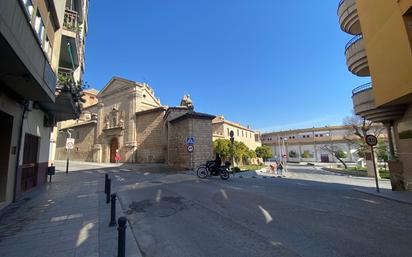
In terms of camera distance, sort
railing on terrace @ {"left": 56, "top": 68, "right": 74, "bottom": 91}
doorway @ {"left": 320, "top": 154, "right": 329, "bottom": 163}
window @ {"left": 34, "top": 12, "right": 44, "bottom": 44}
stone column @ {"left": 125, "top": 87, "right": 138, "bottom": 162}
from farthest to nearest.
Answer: doorway @ {"left": 320, "top": 154, "right": 329, "bottom": 163}
stone column @ {"left": 125, "top": 87, "right": 138, "bottom": 162}
railing on terrace @ {"left": 56, "top": 68, "right": 74, "bottom": 91}
window @ {"left": 34, "top": 12, "right": 44, "bottom": 44}

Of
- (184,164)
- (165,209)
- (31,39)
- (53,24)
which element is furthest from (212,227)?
(184,164)

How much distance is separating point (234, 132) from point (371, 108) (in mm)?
34442

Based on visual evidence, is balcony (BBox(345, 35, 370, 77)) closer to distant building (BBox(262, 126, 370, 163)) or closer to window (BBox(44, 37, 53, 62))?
window (BBox(44, 37, 53, 62))

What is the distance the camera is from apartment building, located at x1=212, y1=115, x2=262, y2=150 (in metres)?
41.6

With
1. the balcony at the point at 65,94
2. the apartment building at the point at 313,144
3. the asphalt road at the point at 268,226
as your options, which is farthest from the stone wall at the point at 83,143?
the apartment building at the point at 313,144

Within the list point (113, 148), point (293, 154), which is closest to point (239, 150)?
point (113, 148)

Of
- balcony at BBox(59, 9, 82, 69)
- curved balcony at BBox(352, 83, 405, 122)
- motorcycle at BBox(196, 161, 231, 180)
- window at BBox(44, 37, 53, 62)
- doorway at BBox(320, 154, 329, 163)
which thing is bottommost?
doorway at BBox(320, 154, 329, 163)

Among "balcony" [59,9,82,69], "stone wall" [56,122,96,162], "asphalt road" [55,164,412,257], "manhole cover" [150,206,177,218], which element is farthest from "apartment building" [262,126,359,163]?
"manhole cover" [150,206,177,218]

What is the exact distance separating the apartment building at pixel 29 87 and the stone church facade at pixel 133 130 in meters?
9.91

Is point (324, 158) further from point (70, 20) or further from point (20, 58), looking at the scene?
point (20, 58)

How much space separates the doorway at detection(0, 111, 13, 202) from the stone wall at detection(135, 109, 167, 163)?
18.9 m

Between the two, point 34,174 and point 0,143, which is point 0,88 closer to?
point 0,143

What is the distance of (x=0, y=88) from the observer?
17.8ft

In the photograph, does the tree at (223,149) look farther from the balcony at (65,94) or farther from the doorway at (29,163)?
the doorway at (29,163)
